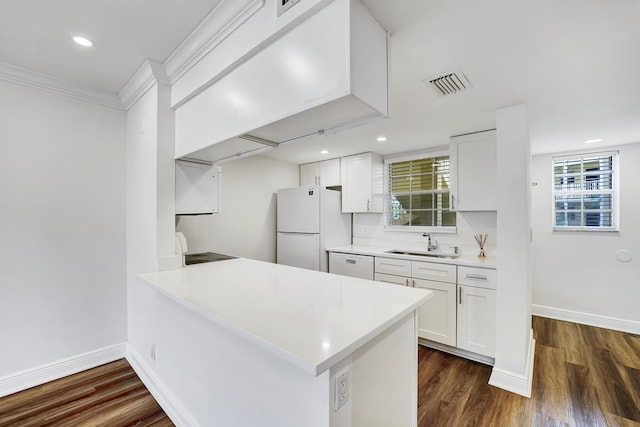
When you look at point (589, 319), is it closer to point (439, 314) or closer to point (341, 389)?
point (439, 314)

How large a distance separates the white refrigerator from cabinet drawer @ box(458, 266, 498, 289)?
5.55 feet

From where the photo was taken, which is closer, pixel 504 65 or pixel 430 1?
pixel 430 1

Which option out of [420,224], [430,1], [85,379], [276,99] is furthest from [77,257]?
[420,224]

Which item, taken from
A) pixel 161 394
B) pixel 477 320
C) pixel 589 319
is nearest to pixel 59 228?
pixel 161 394

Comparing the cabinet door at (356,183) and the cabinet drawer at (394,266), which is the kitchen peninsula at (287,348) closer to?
the cabinet drawer at (394,266)

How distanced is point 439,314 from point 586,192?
272 centimetres

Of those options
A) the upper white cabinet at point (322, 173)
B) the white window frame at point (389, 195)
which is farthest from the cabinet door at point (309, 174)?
the white window frame at point (389, 195)

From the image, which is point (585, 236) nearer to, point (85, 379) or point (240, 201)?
point (240, 201)

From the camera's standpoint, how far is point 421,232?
3723mm

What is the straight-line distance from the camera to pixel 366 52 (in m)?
Result: 1.17

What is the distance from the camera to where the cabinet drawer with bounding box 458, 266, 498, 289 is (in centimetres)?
254

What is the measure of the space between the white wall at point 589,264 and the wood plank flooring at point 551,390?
476 millimetres

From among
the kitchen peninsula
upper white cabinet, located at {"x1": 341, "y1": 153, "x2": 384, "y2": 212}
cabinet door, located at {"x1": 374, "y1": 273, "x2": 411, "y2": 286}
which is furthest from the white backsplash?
the kitchen peninsula

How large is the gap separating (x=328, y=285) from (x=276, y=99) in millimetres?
1070
